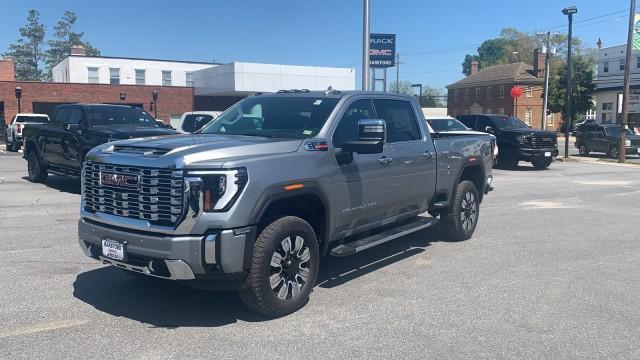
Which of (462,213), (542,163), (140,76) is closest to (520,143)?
(542,163)

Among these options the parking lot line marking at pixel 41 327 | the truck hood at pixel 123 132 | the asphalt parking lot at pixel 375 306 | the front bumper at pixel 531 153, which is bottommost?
the asphalt parking lot at pixel 375 306

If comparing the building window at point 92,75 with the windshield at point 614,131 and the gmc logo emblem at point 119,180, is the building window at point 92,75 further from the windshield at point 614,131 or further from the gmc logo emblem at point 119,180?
the gmc logo emblem at point 119,180

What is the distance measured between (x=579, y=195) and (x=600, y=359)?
1031 centimetres

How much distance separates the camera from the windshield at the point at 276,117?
564 cm

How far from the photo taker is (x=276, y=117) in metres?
5.92

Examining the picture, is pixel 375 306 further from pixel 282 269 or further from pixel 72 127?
pixel 72 127

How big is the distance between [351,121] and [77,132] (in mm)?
7711

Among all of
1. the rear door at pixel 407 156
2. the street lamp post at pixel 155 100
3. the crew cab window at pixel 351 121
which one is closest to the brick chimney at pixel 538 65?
the street lamp post at pixel 155 100

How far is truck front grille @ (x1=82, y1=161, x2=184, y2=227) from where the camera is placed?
171 inches

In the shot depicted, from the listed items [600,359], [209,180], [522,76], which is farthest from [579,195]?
[522,76]

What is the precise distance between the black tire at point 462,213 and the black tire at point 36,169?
10004mm

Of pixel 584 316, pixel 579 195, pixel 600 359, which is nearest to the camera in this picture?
pixel 600 359

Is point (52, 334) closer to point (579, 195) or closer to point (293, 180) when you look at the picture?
point (293, 180)

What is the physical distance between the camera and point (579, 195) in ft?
44.5
